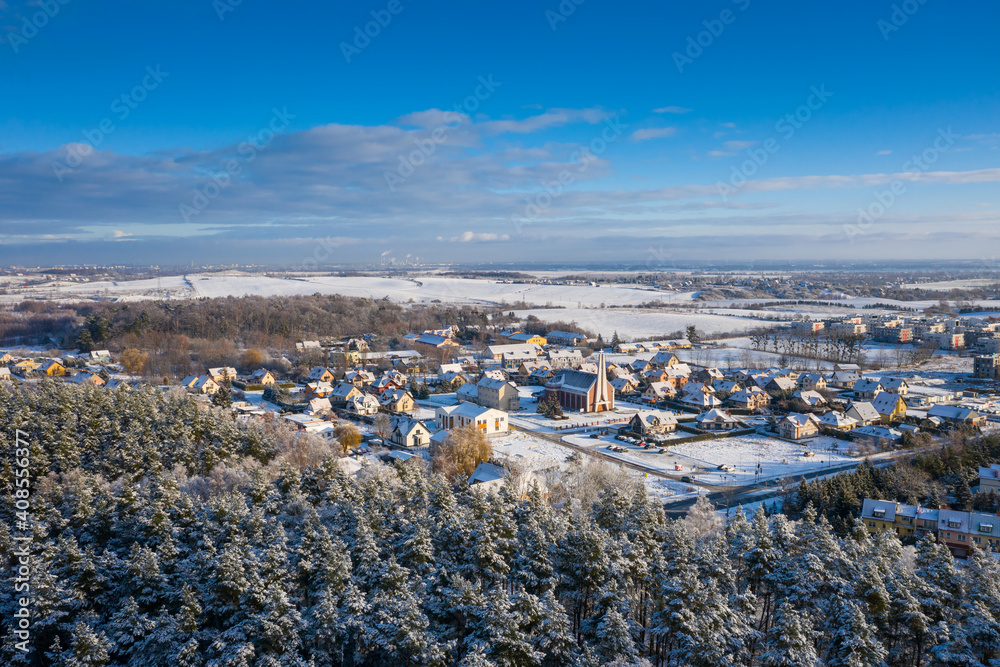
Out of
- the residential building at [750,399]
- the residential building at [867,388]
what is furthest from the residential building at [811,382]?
the residential building at [750,399]

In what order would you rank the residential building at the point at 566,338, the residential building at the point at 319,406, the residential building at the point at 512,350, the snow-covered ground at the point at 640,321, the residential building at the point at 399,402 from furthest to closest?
the snow-covered ground at the point at 640,321 → the residential building at the point at 566,338 → the residential building at the point at 512,350 → the residential building at the point at 399,402 → the residential building at the point at 319,406

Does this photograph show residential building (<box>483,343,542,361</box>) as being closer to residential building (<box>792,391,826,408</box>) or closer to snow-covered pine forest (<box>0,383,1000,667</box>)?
residential building (<box>792,391,826,408</box>)

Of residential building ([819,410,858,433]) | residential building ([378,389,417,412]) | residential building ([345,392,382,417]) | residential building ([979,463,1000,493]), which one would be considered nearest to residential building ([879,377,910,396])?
residential building ([819,410,858,433])

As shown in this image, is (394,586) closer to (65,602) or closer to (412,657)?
(412,657)

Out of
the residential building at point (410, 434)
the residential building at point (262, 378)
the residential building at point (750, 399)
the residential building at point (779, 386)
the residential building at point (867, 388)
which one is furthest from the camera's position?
the residential building at point (262, 378)

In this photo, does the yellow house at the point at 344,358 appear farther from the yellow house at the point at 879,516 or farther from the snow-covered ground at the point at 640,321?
the yellow house at the point at 879,516

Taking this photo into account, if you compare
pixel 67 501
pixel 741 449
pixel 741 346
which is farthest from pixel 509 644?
pixel 741 346
